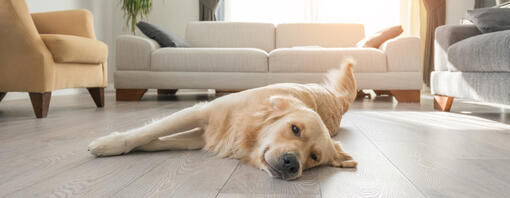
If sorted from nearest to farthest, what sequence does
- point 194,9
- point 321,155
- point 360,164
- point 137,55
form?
point 321,155
point 360,164
point 137,55
point 194,9

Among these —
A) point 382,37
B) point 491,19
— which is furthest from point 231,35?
point 491,19

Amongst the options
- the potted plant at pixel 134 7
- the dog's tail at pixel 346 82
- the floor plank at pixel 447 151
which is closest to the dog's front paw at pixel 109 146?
the floor plank at pixel 447 151

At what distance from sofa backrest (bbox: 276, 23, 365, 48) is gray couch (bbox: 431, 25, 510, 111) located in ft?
6.47

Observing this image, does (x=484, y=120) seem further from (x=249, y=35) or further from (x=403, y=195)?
(x=249, y=35)

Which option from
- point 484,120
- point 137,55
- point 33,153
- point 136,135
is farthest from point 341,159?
point 137,55

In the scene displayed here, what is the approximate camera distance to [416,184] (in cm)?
98

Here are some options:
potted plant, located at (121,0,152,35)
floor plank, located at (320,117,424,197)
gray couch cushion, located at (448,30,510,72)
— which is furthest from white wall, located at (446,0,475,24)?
floor plank, located at (320,117,424,197)

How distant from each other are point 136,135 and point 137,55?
2.67 m

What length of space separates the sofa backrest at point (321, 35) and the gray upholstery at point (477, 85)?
204 cm

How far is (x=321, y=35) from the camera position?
195 inches

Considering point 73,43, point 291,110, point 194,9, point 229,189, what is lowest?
point 229,189

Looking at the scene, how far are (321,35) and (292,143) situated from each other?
4.13 m

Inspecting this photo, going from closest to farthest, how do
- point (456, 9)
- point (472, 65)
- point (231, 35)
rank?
point (472, 65), point (231, 35), point (456, 9)

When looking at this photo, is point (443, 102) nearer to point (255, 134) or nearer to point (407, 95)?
point (407, 95)
